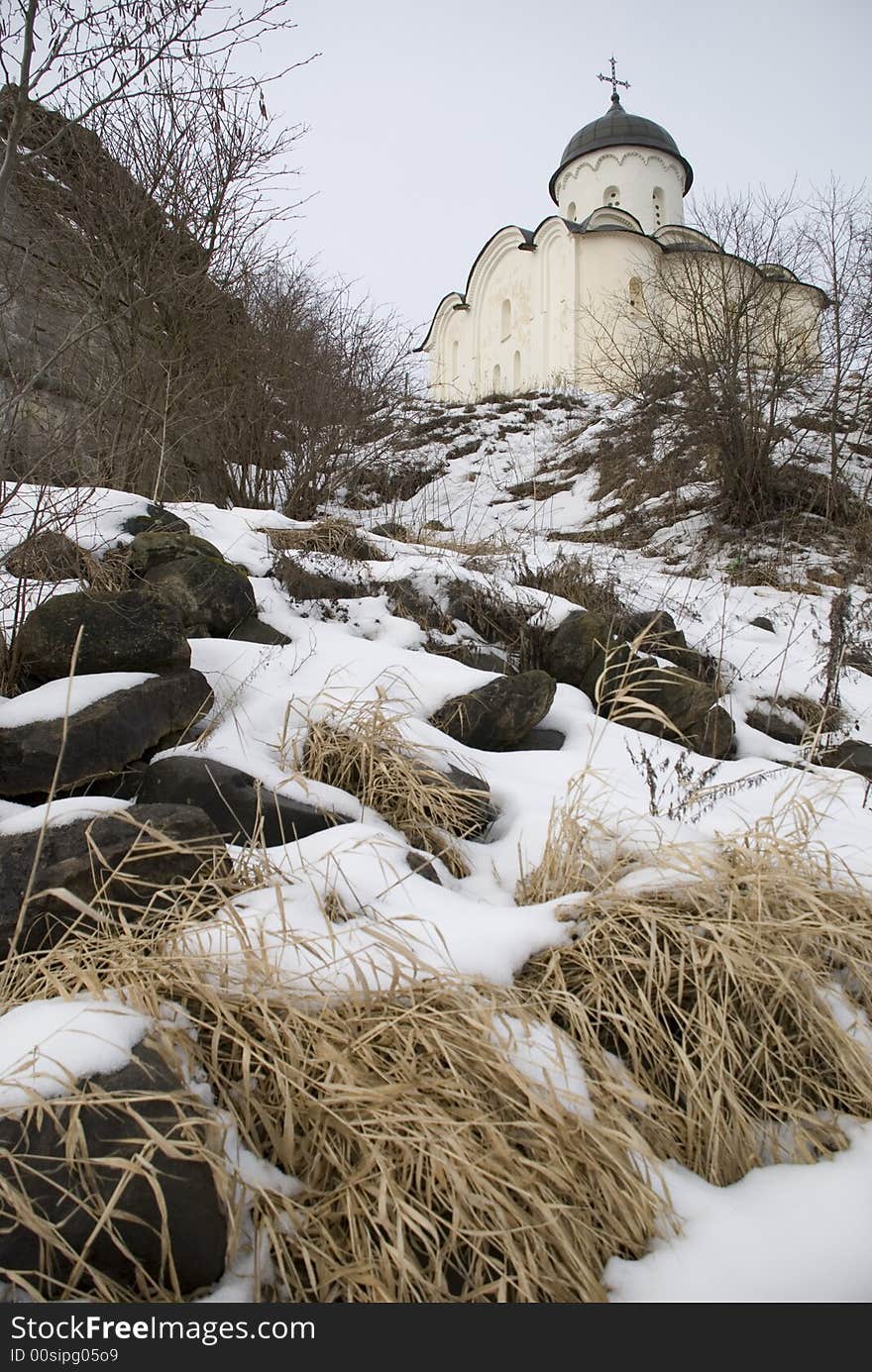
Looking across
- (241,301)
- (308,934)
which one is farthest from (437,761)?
(241,301)

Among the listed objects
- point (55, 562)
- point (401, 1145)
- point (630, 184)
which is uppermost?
point (630, 184)

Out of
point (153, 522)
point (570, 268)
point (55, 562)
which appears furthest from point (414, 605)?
point (570, 268)

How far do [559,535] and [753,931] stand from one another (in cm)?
670

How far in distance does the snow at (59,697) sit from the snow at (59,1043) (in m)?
0.90

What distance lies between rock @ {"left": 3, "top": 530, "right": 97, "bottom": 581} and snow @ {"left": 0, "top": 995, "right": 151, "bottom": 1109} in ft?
5.22

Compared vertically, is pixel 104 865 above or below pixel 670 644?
below

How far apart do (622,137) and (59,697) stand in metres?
27.4

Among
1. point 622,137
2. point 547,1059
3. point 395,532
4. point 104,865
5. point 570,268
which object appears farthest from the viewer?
point 622,137

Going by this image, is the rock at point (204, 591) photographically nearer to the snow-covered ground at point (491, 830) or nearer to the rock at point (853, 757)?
the snow-covered ground at point (491, 830)

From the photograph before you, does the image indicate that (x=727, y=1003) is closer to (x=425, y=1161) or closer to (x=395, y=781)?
(x=425, y=1161)

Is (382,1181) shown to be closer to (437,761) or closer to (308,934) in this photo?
(308,934)

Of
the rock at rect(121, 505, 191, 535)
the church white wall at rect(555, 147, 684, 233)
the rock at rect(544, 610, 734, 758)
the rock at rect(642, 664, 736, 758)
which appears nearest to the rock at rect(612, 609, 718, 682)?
the rock at rect(544, 610, 734, 758)

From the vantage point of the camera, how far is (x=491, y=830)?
2266mm

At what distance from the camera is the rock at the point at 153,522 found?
132 inches
